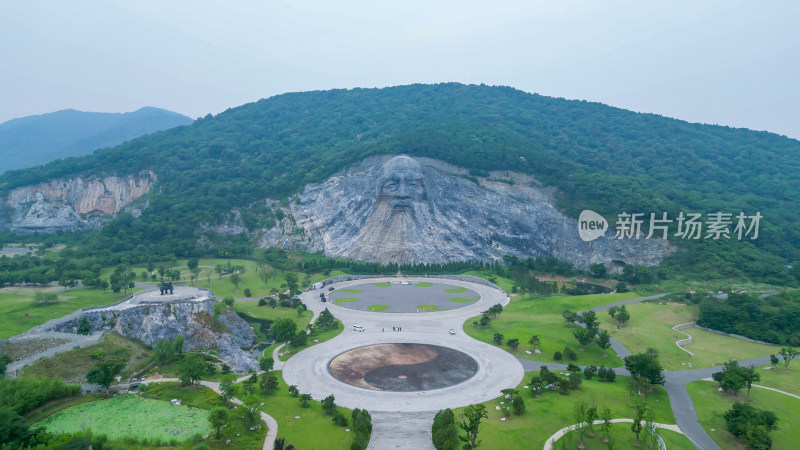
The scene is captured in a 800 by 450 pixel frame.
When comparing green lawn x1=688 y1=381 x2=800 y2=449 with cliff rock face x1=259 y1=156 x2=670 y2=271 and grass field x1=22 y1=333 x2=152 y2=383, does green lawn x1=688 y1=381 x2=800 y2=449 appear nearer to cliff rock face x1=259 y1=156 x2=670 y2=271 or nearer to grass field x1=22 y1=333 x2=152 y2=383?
grass field x1=22 y1=333 x2=152 y2=383

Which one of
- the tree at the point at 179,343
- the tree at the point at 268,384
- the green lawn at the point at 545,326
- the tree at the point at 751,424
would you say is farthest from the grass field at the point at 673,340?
the tree at the point at 179,343

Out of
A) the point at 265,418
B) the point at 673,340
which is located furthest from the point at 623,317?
the point at 265,418

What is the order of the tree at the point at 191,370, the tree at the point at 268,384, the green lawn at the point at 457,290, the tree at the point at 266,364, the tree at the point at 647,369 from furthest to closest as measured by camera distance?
the green lawn at the point at 457,290 → the tree at the point at 266,364 → the tree at the point at 191,370 → the tree at the point at 647,369 → the tree at the point at 268,384

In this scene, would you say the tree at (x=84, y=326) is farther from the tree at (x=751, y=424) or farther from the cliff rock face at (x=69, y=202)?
the cliff rock face at (x=69, y=202)

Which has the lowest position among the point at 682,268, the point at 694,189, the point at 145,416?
the point at 145,416

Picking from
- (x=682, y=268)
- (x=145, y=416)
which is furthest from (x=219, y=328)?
(x=682, y=268)

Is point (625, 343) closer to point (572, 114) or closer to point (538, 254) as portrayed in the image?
point (538, 254)
